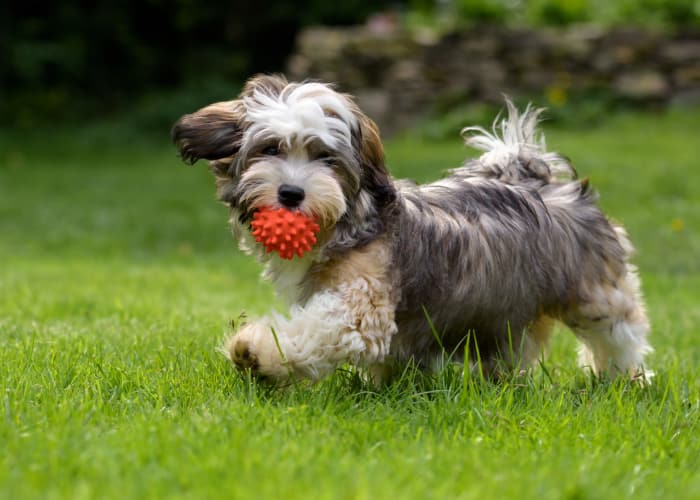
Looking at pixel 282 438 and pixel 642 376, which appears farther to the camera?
pixel 642 376

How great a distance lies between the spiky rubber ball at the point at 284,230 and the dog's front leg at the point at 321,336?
235 mm

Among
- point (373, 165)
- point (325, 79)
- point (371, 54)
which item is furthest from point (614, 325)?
point (371, 54)

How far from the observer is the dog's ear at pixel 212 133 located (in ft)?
12.3

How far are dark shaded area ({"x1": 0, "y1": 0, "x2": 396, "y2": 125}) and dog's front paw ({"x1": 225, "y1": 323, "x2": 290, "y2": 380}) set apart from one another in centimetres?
1634

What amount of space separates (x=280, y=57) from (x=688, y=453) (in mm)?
18050

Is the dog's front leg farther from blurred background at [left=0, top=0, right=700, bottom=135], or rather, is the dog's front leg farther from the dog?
blurred background at [left=0, top=0, right=700, bottom=135]

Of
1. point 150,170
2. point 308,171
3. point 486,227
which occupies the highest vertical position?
point 308,171

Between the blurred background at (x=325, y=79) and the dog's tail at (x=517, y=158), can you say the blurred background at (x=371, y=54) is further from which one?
the dog's tail at (x=517, y=158)

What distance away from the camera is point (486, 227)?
4105mm

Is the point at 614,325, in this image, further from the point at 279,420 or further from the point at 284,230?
the point at 279,420

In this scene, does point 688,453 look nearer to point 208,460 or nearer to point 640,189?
point 208,460

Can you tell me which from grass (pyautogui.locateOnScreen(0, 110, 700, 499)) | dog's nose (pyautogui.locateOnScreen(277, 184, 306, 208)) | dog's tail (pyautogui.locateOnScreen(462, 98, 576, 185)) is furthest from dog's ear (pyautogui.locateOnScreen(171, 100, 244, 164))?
dog's tail (pyautogui.locateOnScreen(462, 98, 576, 185))

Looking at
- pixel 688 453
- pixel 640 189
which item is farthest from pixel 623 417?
pixel 640 189

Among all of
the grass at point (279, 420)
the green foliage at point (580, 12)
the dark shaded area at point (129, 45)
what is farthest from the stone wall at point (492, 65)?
the grass at point (279, 420)
